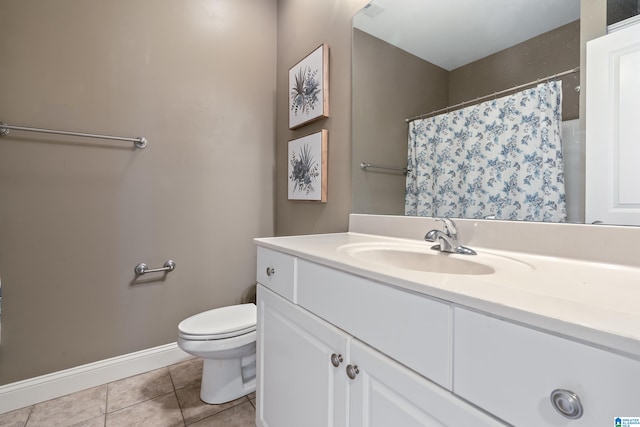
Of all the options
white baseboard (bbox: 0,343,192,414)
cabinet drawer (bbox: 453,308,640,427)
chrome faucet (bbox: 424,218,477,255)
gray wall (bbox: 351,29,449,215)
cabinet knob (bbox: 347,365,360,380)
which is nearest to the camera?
cabinet drawer (bbox: 453,308,640,427)

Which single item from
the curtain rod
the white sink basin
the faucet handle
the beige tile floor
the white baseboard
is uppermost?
the curtain rod

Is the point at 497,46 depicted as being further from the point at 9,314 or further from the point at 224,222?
the point at 9,314

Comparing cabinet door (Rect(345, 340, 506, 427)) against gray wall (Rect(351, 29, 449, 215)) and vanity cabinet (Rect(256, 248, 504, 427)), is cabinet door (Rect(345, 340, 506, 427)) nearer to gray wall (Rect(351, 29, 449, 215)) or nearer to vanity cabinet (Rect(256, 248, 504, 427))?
vanity cabinet (Rect(256, 248, 504, 427))

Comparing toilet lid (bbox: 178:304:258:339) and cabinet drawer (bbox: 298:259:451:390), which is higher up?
cabinet drawer (bbox: 298:259:451:390)

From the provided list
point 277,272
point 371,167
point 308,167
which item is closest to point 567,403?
point 277,272

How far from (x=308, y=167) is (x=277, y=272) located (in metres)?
0.86

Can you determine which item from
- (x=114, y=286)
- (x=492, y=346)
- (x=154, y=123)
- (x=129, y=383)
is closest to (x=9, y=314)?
(x=114, y=286)

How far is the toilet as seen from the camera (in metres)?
1.32

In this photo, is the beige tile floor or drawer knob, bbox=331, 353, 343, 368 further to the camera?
the beige tile floor

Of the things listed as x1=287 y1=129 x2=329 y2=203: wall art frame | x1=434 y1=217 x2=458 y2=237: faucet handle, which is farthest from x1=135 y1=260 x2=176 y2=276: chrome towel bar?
x1=434 y1=217 x2=458 y2=237: faucet handle

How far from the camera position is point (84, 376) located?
1511mm

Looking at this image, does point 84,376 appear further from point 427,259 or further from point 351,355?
point 427,259

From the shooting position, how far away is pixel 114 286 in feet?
5.23

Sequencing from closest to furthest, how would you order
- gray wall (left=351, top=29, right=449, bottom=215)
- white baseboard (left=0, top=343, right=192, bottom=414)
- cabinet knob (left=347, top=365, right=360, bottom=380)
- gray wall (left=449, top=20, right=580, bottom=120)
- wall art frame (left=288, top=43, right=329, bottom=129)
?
cabinet knob (left=347, top=365, right=360, bottom=380), gray wall (left=449, top=20, right=580, bottom=120), gray wall (left=351, top=29, right=449, bottom=215), white baseboard (left=0, top=343, right=192, bottom=414), wall art frame (left=288, top=43, right=329, bottom=129)
